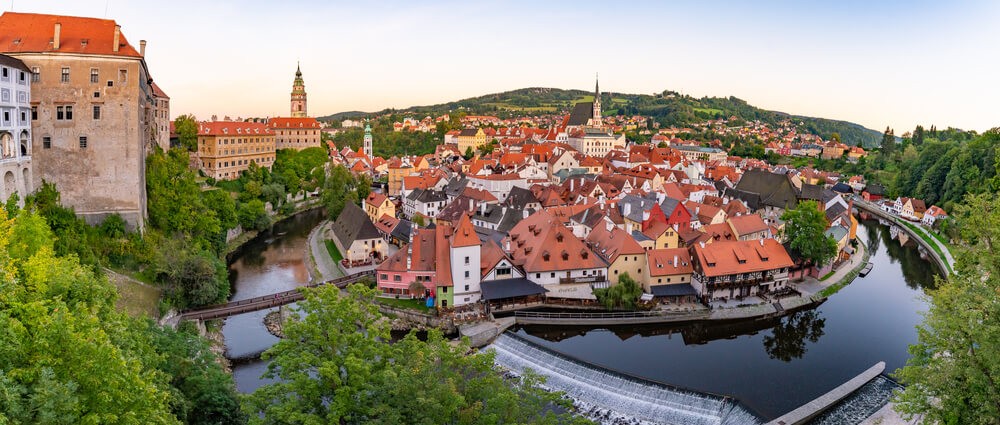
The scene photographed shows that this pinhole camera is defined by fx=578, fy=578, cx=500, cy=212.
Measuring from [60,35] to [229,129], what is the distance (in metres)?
26.6

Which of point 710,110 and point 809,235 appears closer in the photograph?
point 809,235

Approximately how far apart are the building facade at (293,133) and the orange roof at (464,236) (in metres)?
45.5

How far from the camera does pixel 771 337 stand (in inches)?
1021

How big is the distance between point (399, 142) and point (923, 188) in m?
75.2

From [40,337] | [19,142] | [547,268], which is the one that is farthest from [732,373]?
[19,142]

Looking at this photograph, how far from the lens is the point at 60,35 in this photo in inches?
1024

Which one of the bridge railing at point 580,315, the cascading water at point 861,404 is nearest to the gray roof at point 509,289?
the bridge railing at point 580,315

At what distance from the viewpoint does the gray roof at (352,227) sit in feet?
115

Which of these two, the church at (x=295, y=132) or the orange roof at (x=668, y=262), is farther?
the church at (x=295, y=132)

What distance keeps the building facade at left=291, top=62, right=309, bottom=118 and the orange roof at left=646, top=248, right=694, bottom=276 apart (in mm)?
75402

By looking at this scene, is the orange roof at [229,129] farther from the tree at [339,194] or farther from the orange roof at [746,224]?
the orange roof at [746,224]

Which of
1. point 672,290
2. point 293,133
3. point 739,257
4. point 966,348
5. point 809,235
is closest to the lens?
point 966,348

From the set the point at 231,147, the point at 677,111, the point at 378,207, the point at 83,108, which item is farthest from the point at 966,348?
the point at 677,111

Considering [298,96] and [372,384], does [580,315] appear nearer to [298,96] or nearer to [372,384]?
[372,384]
